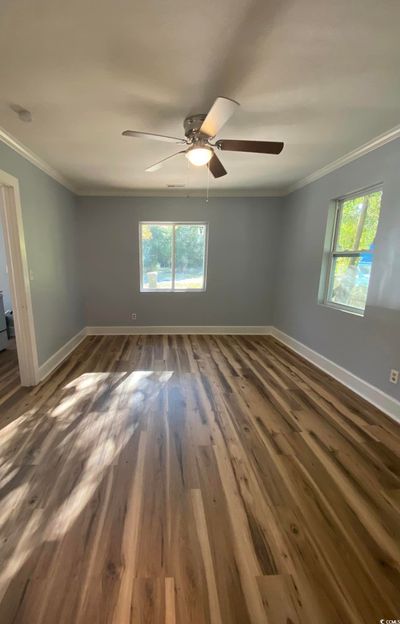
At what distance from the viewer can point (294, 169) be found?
3.33 m

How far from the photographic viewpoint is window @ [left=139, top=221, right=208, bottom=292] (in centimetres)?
458

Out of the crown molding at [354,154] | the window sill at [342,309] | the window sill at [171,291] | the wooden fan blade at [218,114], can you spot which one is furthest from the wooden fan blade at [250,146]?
the window sill at [171,291]

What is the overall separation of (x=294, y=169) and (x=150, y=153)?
1871 millimetres

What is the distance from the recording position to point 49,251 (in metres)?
3.30

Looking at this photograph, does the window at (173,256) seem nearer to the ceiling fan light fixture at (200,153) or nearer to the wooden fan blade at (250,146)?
the ceiling fan light fixture at (200,153)

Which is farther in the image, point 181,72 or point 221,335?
point 221,335

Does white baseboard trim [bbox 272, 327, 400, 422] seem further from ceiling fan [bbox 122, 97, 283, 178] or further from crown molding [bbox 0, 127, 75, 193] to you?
crown molding [bbox 0, 127, 75, 193]

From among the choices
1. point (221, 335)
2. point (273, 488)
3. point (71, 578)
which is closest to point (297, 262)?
point (221, 335)

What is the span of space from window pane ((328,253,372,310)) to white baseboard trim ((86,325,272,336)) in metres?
1.76

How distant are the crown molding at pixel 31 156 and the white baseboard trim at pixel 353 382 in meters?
4.20

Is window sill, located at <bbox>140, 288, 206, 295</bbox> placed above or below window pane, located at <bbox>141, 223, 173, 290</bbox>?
below

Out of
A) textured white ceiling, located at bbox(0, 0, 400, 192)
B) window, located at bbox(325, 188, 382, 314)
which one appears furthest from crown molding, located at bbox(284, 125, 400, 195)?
window, located at bbox(325, 188, 382, 314)

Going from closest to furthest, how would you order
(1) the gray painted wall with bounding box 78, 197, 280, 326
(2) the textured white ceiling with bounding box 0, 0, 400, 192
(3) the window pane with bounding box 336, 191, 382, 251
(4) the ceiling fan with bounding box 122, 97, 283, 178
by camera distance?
1. (2) the textured white ceiling with bounding box 0, 0, 400, 192
2. (4) the ceiling fan with bounding box 122, 97, 283, 178
3. (3) the window pane with bounding box 336, 191, 382, 251
4. (1) the gray painted wall with bounding box 78, 197, 280, 326

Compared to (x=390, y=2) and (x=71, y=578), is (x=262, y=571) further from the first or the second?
(x=390, y=2)
